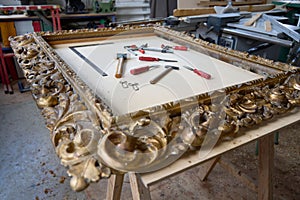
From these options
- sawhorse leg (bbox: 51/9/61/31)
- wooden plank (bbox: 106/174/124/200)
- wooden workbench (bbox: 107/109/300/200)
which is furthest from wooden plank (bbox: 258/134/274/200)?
sawhorse leg (bbox: 51/9/61/31)

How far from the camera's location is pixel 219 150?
0.57 meters

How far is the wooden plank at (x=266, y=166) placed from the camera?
0.92 metres

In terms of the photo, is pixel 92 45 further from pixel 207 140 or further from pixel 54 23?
pixel 54 23

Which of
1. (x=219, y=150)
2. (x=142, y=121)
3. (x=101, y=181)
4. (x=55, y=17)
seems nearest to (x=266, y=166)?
(x=219, y=150)

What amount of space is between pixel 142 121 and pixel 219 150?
18 centimetres

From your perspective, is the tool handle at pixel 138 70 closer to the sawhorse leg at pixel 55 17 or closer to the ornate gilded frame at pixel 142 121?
the ornate gilded frame at pixel 142 121

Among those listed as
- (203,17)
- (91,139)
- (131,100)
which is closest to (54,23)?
(203,17)

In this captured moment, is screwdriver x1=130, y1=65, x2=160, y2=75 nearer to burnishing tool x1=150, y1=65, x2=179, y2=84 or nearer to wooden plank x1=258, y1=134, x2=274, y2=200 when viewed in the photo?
burnishing tool x1=150, y1=65, x2=179, y2=84

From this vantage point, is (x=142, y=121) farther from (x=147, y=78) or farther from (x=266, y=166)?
(x=266, y=166)

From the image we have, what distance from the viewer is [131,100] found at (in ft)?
2.34

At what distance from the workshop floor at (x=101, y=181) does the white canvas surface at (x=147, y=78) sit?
80cm

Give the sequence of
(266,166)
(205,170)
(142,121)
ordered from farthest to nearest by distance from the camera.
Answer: (205,170) → (266,166) → (142,121)

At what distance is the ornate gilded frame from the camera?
1.58ft

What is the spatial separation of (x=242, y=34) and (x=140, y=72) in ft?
Answer: 3.15
